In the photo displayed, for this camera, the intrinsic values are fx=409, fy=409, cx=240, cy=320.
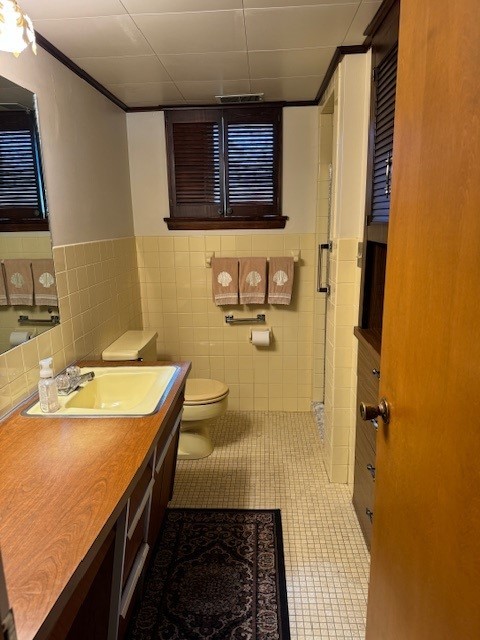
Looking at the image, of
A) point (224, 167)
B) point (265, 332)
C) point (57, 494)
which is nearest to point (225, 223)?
point (224, 167)

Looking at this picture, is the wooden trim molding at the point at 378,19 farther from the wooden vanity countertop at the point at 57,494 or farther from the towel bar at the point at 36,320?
the towel bar at the point at 36,320

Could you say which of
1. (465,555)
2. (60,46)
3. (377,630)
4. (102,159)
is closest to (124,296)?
(102,159)

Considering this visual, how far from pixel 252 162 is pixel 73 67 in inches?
49.2

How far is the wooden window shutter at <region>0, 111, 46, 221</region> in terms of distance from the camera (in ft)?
4.91

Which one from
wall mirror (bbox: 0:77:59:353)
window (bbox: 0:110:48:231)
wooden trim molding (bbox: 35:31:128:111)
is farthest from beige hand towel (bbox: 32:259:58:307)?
wooden trim molding (bbox: 35:31:128:111)

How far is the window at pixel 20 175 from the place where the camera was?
4.92 feet

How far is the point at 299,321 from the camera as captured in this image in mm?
3078

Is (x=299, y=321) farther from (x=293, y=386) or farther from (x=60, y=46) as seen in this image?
(x=60, y=46)

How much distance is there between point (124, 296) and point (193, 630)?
6.20 feet

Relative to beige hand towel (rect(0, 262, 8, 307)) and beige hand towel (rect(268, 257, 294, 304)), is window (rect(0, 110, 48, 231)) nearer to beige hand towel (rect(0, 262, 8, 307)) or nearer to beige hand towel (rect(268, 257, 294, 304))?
beige hand towel (rect(0, 262, 8, 307))

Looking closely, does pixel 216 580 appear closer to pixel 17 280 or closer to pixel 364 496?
pixel 364 496

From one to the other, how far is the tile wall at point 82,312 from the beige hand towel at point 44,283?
2.0 inches

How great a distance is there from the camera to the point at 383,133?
1696 mm

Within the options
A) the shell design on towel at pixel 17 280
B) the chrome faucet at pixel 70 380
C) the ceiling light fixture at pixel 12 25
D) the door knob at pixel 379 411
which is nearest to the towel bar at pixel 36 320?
the shell design on towel at pixel 17 280
